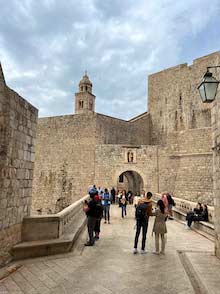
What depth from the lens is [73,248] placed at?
5.47 m

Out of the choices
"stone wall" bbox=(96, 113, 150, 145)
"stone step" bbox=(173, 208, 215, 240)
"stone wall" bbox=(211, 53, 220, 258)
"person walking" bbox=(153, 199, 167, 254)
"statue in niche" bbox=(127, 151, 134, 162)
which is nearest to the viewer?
"stone wall" bbox=(211, 53, 220, 258)

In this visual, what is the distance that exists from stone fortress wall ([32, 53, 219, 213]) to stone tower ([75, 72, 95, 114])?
13.9 metres

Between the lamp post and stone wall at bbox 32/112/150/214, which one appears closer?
the lamp post

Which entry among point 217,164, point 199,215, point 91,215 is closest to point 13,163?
A: point 91,215

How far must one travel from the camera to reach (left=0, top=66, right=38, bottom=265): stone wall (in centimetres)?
432

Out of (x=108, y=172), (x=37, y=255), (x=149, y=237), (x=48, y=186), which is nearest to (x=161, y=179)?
(x=108, y=172)

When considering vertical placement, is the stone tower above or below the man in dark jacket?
above

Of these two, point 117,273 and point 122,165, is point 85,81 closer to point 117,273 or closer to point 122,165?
point 122,165

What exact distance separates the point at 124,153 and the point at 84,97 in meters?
20.6

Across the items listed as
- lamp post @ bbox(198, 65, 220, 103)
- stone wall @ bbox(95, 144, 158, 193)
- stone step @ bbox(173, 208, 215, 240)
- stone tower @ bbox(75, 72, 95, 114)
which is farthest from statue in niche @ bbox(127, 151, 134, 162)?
stone tower @ bbox(75, 72, 95, 114)

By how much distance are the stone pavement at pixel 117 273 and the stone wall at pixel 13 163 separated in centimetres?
67

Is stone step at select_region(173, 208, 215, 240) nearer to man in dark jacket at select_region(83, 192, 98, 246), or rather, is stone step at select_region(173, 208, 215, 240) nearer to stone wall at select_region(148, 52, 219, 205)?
man in dark jacket at select_region(83, 192, 98, 246)

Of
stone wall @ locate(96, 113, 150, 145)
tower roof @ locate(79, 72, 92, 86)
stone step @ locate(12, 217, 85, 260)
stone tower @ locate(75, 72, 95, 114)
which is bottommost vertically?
stone step @ locate(12, 217, 85, 260)

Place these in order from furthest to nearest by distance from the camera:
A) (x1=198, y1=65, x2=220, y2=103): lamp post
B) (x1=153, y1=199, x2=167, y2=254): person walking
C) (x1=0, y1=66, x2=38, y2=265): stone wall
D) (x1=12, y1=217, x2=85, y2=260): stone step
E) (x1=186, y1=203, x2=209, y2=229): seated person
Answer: (x1=186, y1=203, x2=209, y2=229): seated person, (x1=153, y1=199, x2=167, y2=254): person walking, (x1=12, y1=217, x2=85, y2=260): stone step, (x1=0, y1=66, x2=38, y2=265): stone wall, (x1=198, y1=65, x2=220, y2=103): lamp post
